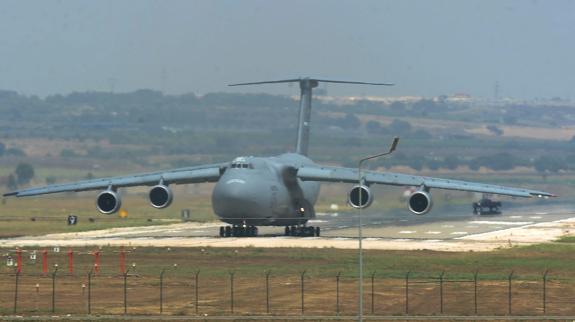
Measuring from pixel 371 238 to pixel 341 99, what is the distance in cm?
11646

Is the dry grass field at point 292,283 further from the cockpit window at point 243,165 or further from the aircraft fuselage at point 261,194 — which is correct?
the cockpit window at point 243,165

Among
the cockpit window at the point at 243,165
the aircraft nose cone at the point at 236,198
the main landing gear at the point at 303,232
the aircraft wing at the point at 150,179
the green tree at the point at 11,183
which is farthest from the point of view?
the green tree at the point at 11,183

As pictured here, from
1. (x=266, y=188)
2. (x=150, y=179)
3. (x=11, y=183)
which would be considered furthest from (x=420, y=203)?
(x=11, y=183)

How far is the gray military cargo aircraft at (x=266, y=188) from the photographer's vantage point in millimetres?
62312

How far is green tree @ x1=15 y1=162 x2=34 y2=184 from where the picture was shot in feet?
366

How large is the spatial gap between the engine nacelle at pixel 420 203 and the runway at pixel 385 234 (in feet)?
5.08

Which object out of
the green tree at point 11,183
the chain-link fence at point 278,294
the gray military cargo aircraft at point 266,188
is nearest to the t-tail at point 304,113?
the gray military cargo aircraft at point 266,188

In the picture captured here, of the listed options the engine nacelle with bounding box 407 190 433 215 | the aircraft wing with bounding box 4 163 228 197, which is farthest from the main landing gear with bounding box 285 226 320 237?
the engine nacelle with bounding box 407 190 433 215

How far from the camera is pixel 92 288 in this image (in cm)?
4506

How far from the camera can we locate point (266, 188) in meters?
63.0

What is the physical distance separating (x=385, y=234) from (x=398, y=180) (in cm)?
625

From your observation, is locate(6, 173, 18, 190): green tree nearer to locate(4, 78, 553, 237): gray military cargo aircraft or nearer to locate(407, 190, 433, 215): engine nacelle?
locate(4, 78, 553, 237): gray military cargo aircraft

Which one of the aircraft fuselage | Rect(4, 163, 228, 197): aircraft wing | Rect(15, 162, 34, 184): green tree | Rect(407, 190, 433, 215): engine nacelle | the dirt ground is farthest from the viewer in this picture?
Rect(15, 162, 34, 184): green tree

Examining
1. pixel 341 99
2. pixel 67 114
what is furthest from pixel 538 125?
pixel 67 114
